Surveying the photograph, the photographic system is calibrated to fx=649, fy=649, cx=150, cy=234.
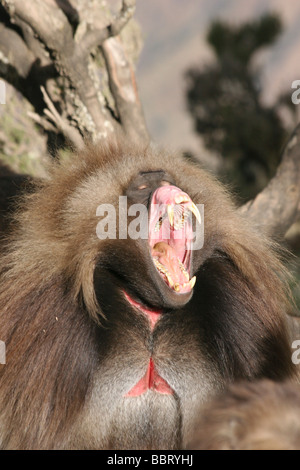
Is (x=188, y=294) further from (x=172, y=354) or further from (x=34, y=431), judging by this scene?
(x=34, y=431)

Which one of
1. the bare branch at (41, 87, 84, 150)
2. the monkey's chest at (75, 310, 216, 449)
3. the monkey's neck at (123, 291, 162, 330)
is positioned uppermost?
the bare branch at (41, 87, 84, 150)

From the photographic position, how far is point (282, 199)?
529cm

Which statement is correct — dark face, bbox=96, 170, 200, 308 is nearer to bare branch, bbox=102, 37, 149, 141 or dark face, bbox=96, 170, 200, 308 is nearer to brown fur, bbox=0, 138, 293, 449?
brown fur, bbox=0, 138, 293, 449

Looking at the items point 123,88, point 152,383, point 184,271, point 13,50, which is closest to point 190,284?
point 184,271

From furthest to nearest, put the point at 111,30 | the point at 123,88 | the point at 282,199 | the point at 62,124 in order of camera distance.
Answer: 1. the point at 123,88
2. the point at 282,199
3. the point at 62,124
4. the point at 111,30

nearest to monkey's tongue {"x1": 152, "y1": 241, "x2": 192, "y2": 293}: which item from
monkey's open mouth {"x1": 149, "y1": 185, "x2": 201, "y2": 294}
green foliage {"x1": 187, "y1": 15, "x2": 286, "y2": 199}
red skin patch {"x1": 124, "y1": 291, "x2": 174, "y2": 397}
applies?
monkey's open mouth {"x1": 149, "y1": 185, "x2": 201, "y2": 294}

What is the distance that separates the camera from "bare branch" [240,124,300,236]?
17.1 feet

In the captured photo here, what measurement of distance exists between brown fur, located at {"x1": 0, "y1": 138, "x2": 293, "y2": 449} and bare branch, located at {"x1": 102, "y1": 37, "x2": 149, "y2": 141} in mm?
1955

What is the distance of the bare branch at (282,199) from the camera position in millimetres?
5223

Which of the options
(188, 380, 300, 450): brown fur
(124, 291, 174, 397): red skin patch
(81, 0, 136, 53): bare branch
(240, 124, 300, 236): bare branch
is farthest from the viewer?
(240, 124, 300, 236): bare branch

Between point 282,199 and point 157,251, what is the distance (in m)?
2.17

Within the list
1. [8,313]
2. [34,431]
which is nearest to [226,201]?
[8,313]

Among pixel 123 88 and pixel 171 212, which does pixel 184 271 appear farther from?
pixel 123 88

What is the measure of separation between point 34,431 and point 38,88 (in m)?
3.32
